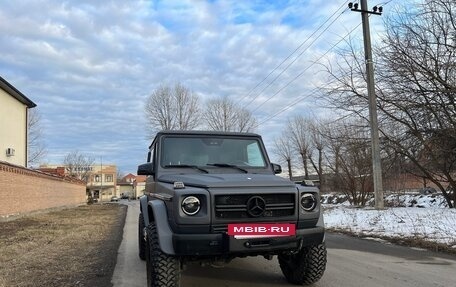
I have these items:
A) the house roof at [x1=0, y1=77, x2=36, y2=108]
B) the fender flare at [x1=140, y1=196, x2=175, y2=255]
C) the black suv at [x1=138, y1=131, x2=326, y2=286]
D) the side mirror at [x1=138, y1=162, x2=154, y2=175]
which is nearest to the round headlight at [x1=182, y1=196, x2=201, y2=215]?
the black suv at [x1=138, y1=131, x2=326, y2=286]

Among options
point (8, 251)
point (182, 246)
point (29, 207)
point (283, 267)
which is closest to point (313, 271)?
point (283, 267)

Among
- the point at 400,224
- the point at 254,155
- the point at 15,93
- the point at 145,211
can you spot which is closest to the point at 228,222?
the point at 254,155

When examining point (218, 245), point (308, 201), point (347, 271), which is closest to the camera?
point (218, 245)

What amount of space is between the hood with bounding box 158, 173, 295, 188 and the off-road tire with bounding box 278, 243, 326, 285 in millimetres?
1008

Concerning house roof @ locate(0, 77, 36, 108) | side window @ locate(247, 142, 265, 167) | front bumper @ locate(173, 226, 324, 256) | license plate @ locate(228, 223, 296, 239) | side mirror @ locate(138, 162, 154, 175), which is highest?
house roof @ locate(0, 77, 36, 108)

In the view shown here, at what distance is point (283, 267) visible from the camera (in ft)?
23.2

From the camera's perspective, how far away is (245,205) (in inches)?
219

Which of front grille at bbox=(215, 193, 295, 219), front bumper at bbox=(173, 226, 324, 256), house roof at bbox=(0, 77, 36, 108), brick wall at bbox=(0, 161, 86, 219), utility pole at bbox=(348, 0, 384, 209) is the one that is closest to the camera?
front bumper at bbox=(173, 226, 324, 256)

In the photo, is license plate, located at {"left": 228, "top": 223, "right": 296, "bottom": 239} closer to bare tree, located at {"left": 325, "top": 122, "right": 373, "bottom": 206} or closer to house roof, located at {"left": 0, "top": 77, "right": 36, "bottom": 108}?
bare tree, located at {"left": 325, "top": 122, "right": 373, "bottom": 206}

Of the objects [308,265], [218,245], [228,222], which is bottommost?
[308,265]

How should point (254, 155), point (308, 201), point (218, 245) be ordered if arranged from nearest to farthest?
1. point (218, 245)
2. point (308, 201)
3. point (254, 155)

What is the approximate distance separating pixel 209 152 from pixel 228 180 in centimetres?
144

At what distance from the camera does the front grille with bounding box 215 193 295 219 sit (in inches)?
216

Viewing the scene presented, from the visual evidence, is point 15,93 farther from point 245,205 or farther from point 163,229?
point 245,205
